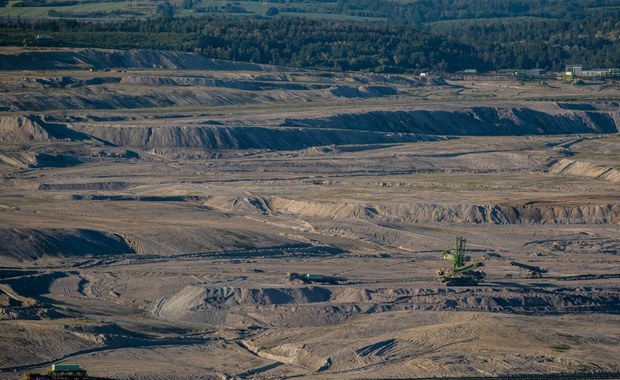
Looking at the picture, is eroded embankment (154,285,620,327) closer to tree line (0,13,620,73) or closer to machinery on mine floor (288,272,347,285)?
machinery on mine floor (288,272,347,285)

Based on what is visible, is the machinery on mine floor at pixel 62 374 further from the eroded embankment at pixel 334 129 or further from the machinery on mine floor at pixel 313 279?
the eroded embankment at pixel 334 129

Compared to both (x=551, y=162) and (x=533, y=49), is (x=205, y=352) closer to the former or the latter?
(x=551, y=162)

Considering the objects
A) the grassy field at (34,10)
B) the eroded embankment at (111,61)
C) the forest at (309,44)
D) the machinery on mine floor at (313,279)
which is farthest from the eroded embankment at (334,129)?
the grassy field at (34,10)

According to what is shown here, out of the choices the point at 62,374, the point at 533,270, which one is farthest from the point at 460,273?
the point at 62,374

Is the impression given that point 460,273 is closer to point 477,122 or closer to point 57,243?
point 57,243

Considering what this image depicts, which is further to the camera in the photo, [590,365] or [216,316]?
[216,316]

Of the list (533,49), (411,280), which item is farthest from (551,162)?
(533,49)
